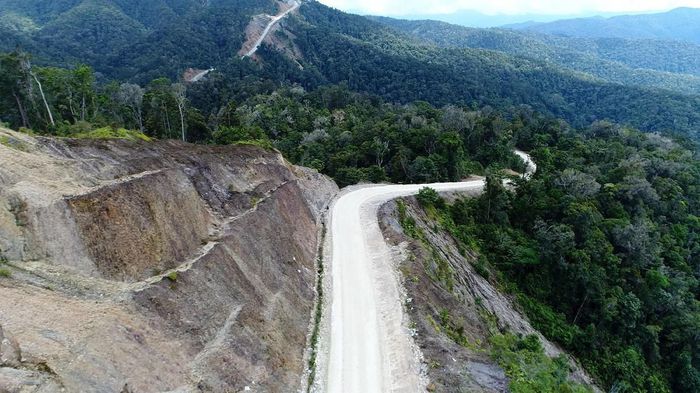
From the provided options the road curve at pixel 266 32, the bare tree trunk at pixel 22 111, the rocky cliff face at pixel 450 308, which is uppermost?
the road curve at pixel 266 32

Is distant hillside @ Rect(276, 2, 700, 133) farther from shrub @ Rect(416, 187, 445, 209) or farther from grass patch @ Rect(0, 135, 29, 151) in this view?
grass patch @ Rect(0, 135, 29, 151)

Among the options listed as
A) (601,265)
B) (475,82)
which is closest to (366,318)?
(601,265)

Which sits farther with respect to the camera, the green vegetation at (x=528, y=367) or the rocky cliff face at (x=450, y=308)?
→ the green vegetation at (x=528, y=367)

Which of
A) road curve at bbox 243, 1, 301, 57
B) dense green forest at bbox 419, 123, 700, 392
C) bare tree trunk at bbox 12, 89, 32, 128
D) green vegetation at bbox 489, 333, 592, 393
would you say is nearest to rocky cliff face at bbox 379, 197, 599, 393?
green vegetation at bbox 489, 333, 592, 393

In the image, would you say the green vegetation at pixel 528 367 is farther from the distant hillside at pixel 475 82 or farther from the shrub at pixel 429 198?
the distant hillside at pixel 475 82

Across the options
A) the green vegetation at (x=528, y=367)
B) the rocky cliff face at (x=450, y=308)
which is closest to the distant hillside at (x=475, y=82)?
the rocky cliff face at (x=450, y=308)

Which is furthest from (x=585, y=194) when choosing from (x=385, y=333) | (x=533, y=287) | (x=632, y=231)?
(x=385, y=333)

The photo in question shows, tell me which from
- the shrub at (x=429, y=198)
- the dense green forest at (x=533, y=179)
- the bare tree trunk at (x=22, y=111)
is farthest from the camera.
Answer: the bare tree trunk at (x=22, y=111)
